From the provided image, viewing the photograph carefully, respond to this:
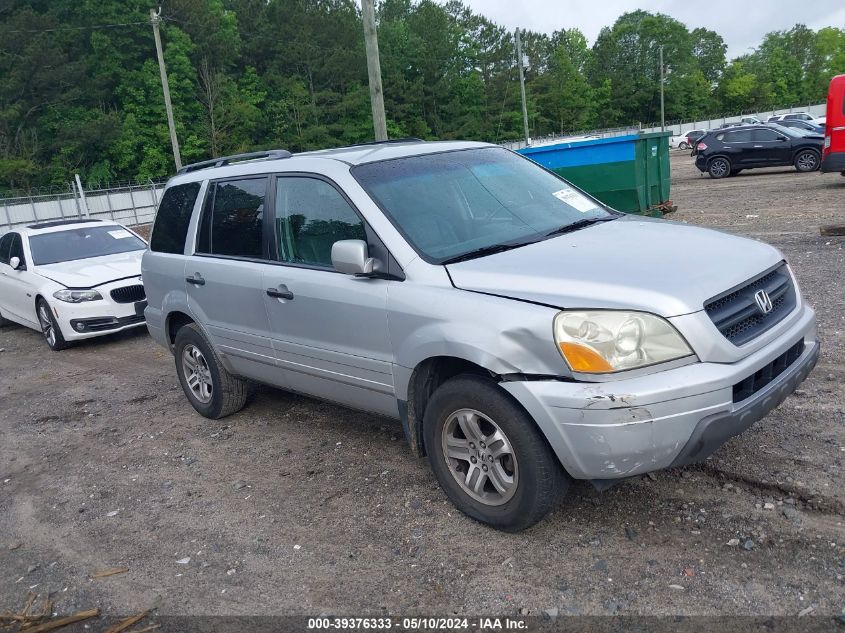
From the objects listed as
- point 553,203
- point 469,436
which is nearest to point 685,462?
point 469,436

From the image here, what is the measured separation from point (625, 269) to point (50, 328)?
8.41 m

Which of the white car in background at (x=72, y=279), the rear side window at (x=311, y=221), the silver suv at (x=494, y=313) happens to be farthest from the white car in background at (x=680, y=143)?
the rear side window at (x=311, y=221)

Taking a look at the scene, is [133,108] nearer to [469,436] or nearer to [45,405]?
[45,405]

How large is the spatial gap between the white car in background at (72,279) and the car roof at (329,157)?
3911 mm

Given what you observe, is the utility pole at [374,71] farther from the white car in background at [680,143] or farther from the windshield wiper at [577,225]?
the white car in background at [680,143]

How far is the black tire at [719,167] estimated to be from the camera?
24.3m

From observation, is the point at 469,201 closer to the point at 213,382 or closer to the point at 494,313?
the point at 494,313

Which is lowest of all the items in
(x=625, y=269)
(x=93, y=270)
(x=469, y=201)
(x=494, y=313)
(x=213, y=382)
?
(x=213, y=382)

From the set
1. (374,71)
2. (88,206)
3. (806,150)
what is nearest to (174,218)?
(374,71)

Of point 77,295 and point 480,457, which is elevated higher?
point 77,295

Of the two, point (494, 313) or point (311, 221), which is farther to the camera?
point (311, 221)

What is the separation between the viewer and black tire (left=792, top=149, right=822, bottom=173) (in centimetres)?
2242

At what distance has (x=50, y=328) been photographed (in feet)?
31.7

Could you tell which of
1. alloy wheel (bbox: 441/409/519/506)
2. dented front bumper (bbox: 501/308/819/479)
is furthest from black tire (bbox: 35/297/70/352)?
dented front bumper (bbox: 501/308/819/479)
